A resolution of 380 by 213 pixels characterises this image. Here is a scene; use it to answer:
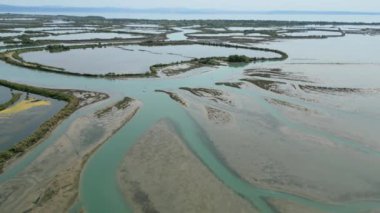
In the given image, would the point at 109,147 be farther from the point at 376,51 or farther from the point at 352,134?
the point at 376,51

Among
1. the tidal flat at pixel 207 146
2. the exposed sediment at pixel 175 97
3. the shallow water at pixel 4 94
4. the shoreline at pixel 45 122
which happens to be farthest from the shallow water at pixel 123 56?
the exposed sediment at pixel 175 97

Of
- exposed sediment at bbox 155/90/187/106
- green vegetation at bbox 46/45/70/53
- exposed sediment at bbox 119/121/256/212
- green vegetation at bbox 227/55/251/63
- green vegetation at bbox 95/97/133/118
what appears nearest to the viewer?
exposed sediment at bbox 119/121/256/212

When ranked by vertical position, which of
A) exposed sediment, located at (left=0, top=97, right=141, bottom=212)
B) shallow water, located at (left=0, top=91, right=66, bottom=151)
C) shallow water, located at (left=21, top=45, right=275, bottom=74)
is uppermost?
shallow water, located at (left=21, top=45, right=275, bottom=74)

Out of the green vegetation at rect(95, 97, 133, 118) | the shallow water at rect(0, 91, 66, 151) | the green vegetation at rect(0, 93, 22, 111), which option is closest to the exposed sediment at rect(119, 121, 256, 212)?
the green vegetation at rect(95, 97, 133, 118)

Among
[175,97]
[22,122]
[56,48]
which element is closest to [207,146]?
[175,97]

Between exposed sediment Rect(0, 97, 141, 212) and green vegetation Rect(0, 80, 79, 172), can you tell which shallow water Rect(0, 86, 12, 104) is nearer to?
green vegetation Rect(0, 80, 79, 172)

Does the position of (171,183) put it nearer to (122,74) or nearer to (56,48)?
(122,74)

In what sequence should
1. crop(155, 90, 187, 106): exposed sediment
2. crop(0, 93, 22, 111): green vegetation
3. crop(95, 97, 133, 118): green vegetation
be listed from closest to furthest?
crop(95, 97, 133, 118): green vegetation < crop(0, 93, 22, 111): green vegetation < crop(155, 90, 187, 106): exposed sediment

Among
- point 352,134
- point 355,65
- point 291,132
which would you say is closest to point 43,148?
point 291,132
